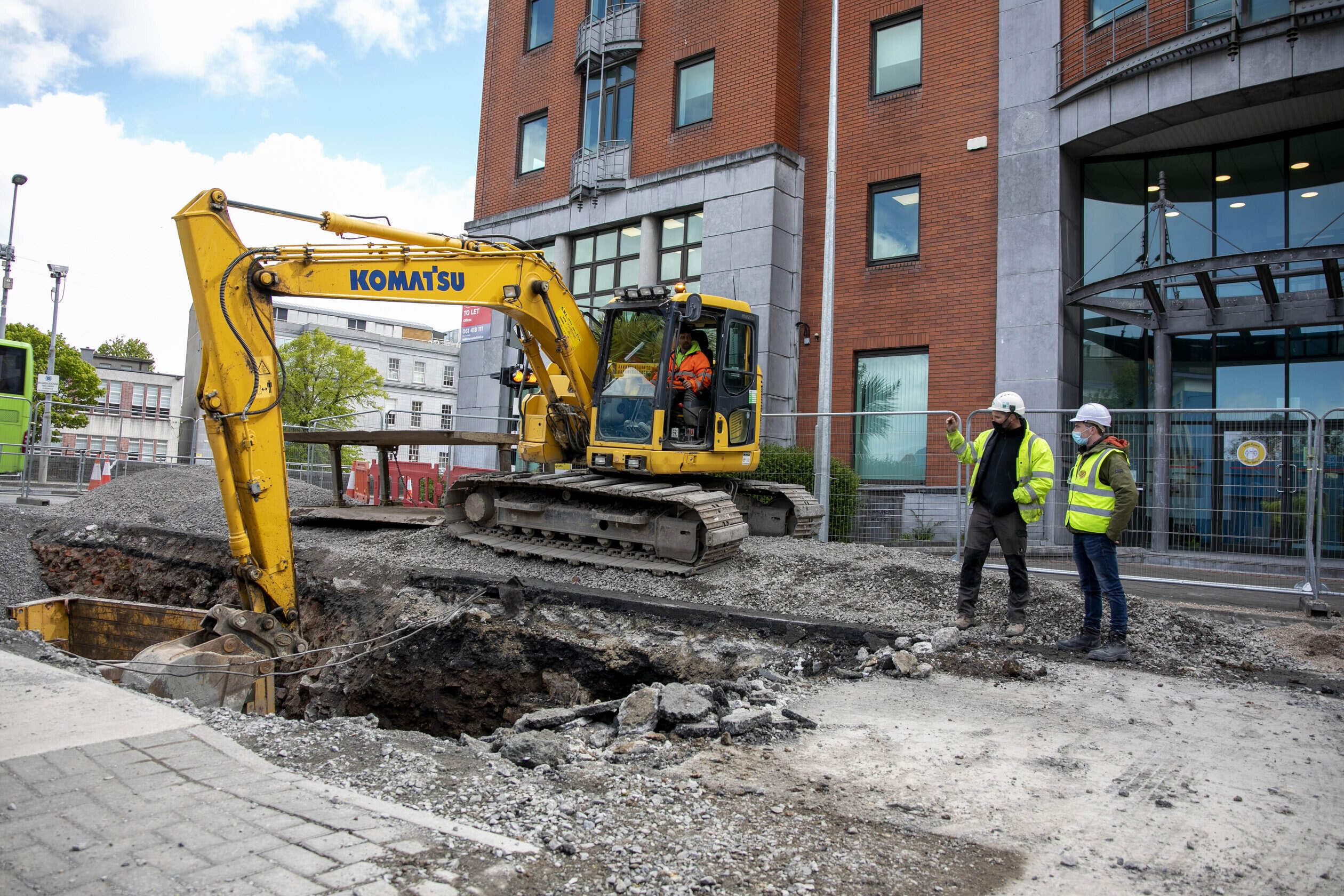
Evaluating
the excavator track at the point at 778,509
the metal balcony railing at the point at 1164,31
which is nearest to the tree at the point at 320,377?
the excavator track at the point at 778,509

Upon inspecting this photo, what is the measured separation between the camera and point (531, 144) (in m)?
21.5

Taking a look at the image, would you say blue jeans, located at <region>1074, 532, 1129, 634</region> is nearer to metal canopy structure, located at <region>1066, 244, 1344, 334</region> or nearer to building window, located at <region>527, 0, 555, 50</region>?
metal canopy structure, located at <region>1066, 244, 1344, 334</region>

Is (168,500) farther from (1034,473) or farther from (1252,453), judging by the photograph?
(1252,453)

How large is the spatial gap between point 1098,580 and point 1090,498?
0.70m

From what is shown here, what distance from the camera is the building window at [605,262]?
19125 mm

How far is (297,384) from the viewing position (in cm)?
4134

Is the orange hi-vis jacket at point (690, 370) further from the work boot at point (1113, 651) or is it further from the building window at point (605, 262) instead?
the building window at point (605, 262)

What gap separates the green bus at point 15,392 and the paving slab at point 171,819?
19101 mm

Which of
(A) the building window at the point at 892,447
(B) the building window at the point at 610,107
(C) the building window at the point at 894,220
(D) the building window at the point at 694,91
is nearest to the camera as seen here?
(A) the building window at the point at 892,447

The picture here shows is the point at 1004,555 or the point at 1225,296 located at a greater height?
the point at 1225,296

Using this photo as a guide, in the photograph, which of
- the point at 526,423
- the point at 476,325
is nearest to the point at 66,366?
the point at 476,325

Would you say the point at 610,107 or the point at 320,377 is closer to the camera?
the point at 610,107

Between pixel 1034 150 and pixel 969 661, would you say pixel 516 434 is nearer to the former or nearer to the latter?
pixel 969 661

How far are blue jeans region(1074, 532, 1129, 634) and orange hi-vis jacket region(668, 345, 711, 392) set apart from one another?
13.1ft
